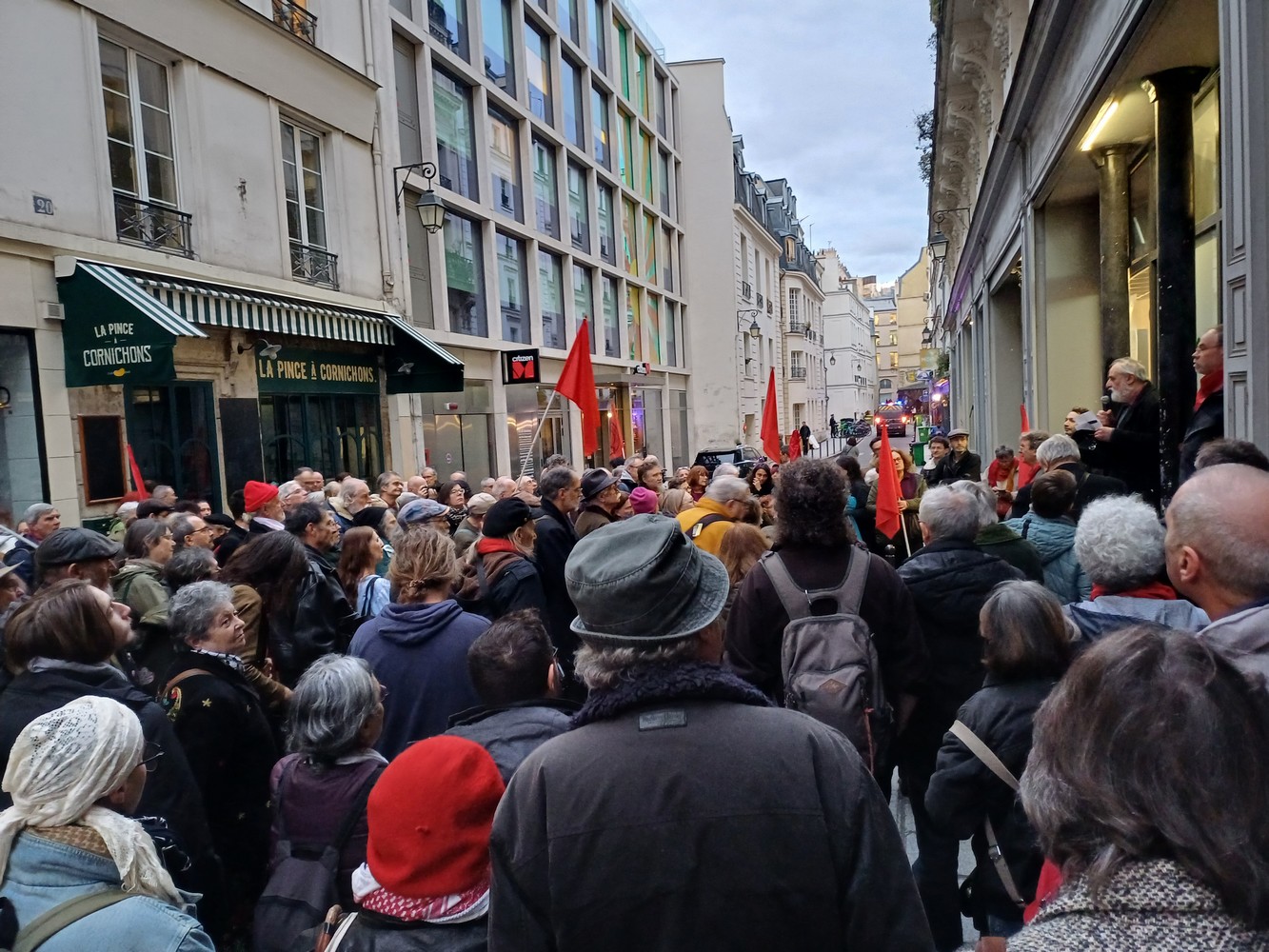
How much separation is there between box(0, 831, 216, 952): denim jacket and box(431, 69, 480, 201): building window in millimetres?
17735

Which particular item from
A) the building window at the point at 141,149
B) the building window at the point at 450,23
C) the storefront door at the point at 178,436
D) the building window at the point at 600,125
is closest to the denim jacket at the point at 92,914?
the storefront door at the point at 178,436

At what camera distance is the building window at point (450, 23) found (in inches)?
720

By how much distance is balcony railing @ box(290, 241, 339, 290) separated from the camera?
13.1 metres

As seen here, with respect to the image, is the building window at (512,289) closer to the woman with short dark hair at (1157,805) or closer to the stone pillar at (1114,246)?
the stone pillar at (1114,246)

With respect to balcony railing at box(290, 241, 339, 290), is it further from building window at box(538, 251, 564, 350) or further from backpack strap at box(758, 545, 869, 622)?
backpack strap at box(758, 545, 869, 622)

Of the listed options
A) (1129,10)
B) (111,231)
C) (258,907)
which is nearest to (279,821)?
(258,907)

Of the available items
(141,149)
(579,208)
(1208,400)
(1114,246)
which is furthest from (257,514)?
(579,208)

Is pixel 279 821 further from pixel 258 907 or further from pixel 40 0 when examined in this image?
pixel 40 0

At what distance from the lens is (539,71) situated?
23.8 meters

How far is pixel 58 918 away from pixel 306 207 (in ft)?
44.5

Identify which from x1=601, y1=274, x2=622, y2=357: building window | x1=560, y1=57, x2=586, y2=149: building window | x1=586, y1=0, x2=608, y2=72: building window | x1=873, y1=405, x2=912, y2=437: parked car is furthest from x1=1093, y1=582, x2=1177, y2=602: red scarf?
x1=873, y1=405, x2=912, y2=437: parked car

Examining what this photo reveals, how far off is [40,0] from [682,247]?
97.3 ft

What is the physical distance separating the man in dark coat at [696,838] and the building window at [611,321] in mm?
26356

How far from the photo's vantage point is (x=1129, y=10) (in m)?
5.27
